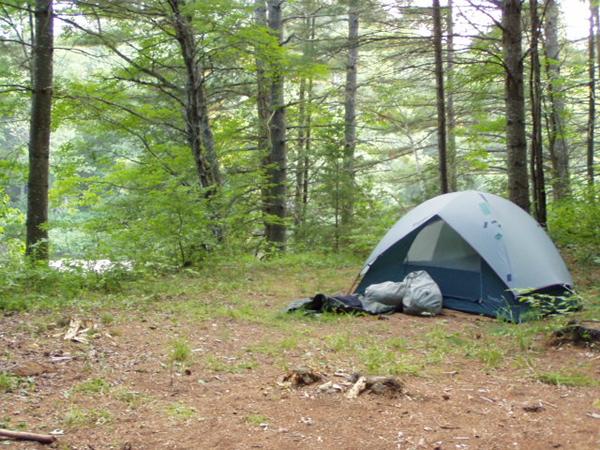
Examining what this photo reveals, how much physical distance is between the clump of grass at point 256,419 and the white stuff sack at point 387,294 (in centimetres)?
362

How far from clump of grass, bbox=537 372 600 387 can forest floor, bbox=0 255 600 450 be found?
0.05 ft

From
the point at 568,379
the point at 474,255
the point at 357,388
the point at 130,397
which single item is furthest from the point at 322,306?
the point at 130,397

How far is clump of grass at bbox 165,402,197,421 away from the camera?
10.2ft

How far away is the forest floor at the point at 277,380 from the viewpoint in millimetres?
2900

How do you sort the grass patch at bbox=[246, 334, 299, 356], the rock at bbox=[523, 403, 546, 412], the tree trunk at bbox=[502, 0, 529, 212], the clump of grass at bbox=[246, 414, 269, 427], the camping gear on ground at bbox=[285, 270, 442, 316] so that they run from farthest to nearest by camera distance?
the tree trunk at bbox=[502, 0, 529, 212] → the camping gear on ground at bbox=[285, 270, 442, 316] → the grass patch at bbox=[246, 334, 299, 356] → the rock at bbox=[523, 403, 546, 412] → the clump of grass at bbox=[246, 414, 269, 427]

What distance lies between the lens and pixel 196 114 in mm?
9914

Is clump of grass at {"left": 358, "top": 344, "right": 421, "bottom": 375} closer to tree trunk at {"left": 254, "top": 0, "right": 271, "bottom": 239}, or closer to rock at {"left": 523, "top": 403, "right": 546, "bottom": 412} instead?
rock at {"left": 523, "top": 403, "right": 546, "bottom": 412}

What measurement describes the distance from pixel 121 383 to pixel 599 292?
220 inches

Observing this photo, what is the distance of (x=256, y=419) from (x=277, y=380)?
2.37 ft

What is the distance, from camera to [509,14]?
7.90 metres

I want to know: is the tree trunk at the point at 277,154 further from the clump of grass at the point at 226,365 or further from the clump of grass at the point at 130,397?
the clump of grass at the point at 130,397

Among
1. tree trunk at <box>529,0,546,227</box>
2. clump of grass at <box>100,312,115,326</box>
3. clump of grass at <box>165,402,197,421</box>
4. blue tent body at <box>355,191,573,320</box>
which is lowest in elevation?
clump of grass at <box>165,402,197,421</box>

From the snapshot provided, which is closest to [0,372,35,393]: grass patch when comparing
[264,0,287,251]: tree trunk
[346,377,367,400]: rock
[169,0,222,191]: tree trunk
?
[346,377,367,400]: rock

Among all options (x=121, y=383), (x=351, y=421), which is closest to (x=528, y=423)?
(x=351, y=421)
